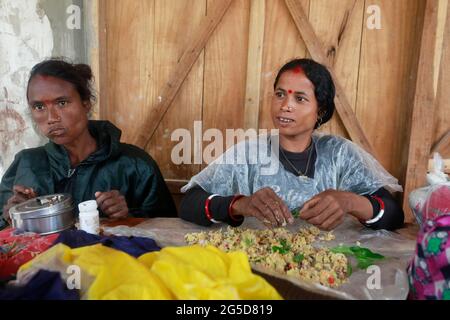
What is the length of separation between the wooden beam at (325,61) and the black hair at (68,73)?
1.48m

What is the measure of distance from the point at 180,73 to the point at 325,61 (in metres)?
1.06

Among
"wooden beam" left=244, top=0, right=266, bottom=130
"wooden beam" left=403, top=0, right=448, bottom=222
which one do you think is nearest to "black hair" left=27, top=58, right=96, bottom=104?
"wooden beam" left=244, top=0, right=266, bottom=130

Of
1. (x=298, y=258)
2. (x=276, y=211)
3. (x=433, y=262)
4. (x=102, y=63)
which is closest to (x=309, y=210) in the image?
(x=276, y=211)

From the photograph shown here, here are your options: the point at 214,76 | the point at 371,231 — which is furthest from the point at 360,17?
the point at 371,231

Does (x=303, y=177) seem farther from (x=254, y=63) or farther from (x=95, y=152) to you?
(x=95, y=152)

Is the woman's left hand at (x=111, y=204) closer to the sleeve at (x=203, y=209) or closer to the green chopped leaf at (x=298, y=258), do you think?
the sleeve at (x=203, y=209)

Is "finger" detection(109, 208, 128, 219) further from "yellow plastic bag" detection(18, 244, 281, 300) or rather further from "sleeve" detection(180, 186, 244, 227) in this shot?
"yellow plastic bag" detection(18, 244, 281, 300)

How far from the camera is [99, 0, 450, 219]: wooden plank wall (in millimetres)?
2734

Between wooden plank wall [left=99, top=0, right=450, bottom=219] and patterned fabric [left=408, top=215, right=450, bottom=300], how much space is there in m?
2.01

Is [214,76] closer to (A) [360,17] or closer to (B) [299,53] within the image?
(B) [299,53]

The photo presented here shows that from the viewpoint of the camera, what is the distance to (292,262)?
141 centimetres

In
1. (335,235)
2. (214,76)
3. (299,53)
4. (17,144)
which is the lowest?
(335,235)

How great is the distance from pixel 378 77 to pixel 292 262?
1.92 metres

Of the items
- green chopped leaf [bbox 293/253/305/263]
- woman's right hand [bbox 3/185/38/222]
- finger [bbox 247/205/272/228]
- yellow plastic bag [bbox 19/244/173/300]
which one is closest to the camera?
yellow plastic bag [bbox 19/244/173/300]
